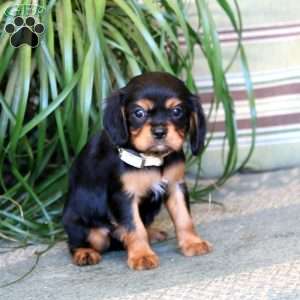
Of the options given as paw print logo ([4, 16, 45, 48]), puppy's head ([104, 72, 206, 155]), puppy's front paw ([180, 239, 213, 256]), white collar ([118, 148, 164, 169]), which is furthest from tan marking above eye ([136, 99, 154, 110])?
paw print logo ([4, 16, 45, 48])

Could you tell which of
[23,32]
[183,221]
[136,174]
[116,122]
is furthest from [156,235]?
[23,32]

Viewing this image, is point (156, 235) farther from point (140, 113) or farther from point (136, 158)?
point (140, 113)

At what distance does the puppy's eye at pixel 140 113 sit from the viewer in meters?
1.63

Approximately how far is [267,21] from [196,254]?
99 centimetres

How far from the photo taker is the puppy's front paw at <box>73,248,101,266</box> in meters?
1.75

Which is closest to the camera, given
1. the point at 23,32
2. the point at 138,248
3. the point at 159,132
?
the point at 159,132

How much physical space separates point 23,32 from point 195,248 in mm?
703

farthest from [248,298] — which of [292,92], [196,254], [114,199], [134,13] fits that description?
[292,92]

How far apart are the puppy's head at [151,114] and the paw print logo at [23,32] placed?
0.39 meters

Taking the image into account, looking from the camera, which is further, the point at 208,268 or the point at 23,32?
the point at 23,32

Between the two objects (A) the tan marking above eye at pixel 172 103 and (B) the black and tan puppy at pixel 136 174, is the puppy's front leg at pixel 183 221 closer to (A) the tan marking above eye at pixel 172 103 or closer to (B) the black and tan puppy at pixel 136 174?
(B) the black and tan puppy at pixel 136 174

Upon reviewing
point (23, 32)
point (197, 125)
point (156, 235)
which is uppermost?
point (23, 32)

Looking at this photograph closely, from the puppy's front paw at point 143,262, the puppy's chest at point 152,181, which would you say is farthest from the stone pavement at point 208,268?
the puppy's chest at point 152,181

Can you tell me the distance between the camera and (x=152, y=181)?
172 centimetres
